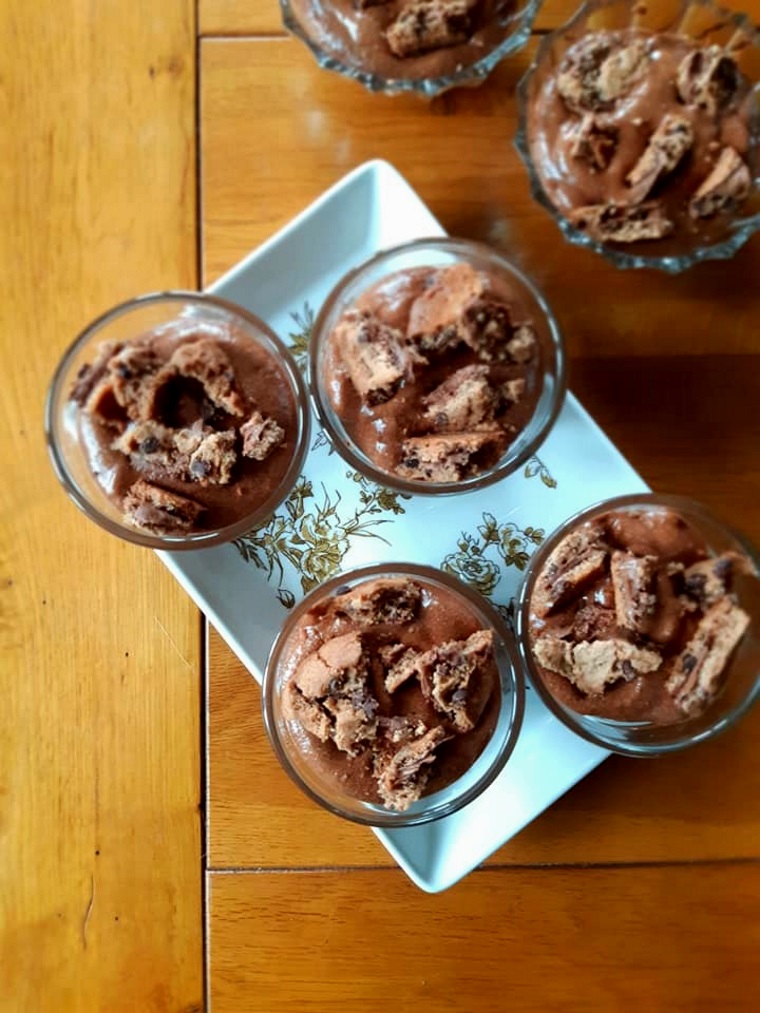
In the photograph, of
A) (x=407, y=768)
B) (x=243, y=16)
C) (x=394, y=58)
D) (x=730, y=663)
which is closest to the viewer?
(x=407, y=768)

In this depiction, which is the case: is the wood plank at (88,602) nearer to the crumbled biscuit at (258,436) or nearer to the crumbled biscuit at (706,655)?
the crumbled biscuit at (258,436)

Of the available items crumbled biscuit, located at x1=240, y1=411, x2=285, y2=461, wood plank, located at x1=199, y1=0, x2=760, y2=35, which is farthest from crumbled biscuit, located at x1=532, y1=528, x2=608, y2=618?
wood plank, located at x1=199, y1=0, x2=760, y2=35

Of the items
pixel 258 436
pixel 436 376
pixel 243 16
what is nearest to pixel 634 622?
pixel 436 376

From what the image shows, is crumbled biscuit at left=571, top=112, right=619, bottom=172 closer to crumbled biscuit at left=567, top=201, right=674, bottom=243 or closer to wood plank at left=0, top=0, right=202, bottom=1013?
crumbled biscuit at left=567, top=201, right=674, bottom=243

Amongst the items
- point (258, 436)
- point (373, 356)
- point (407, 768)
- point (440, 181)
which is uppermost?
point (440, 181)

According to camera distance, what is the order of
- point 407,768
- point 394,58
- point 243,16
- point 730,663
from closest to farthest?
point 407,768 < point 730,663 < point 394,58 < point 243,16

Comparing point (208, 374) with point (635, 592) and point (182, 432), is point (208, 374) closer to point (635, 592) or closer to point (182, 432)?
point (182, 432)
